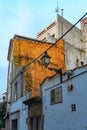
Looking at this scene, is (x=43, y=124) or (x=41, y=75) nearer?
(x=43, y=124)

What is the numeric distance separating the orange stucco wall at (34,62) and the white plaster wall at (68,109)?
3.97 m

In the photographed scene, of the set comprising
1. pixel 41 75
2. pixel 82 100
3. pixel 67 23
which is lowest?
pixel 82 100

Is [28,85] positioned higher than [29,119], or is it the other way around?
[28,85]

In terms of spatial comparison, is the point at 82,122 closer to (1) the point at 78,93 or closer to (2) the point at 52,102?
(1) the point at 78,93

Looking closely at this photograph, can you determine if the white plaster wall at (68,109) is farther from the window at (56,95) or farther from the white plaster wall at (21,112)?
the white plaster wall at (21,112)

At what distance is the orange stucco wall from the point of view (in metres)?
20.3

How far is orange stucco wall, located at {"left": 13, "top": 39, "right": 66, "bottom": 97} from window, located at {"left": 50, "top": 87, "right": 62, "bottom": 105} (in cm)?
408

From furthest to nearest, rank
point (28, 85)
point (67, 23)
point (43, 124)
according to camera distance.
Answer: point (67, 23)
point (28, 85)
point (43, 124)

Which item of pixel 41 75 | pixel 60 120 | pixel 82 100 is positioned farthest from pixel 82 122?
pixel 41 75

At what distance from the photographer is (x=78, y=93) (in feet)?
39.1

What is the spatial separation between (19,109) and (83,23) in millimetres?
21908

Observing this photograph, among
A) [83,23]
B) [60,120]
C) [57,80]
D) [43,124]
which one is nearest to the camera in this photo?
[60,120]

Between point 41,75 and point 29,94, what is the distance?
364 centimetres

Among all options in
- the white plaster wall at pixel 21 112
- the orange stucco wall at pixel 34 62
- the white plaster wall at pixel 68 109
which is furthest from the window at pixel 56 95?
the white plaster wall at pixel 21 112
